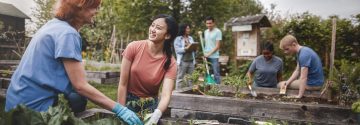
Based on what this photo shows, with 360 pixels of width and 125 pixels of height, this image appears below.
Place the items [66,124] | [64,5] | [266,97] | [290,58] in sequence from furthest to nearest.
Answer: [290,58] → [266,97] → [64,5] → [66,124]

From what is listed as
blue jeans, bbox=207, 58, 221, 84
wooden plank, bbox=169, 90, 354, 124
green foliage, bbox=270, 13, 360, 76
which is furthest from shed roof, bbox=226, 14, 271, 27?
wooden plank, bbox=169, 90, 354, 124

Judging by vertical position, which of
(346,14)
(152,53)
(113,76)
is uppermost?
(346,14)

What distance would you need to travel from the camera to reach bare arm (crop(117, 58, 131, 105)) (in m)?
2.86

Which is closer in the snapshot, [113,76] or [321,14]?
[113,76]

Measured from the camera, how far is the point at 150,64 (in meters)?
2.87

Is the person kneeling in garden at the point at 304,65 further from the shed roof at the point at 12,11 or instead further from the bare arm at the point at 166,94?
the shed roof at the point at 12,11

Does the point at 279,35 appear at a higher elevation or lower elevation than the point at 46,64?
higher

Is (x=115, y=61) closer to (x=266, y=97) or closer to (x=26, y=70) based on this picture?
(x=266, y=97)

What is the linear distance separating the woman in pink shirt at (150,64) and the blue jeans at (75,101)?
0.71 m

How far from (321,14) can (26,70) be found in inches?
534

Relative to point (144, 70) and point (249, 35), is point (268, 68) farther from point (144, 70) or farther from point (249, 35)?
point (249, 35)

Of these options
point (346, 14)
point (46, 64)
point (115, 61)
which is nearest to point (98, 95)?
point (46, 64)

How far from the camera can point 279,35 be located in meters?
10.6

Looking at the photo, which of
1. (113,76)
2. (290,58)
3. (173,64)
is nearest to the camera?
(173,64)
